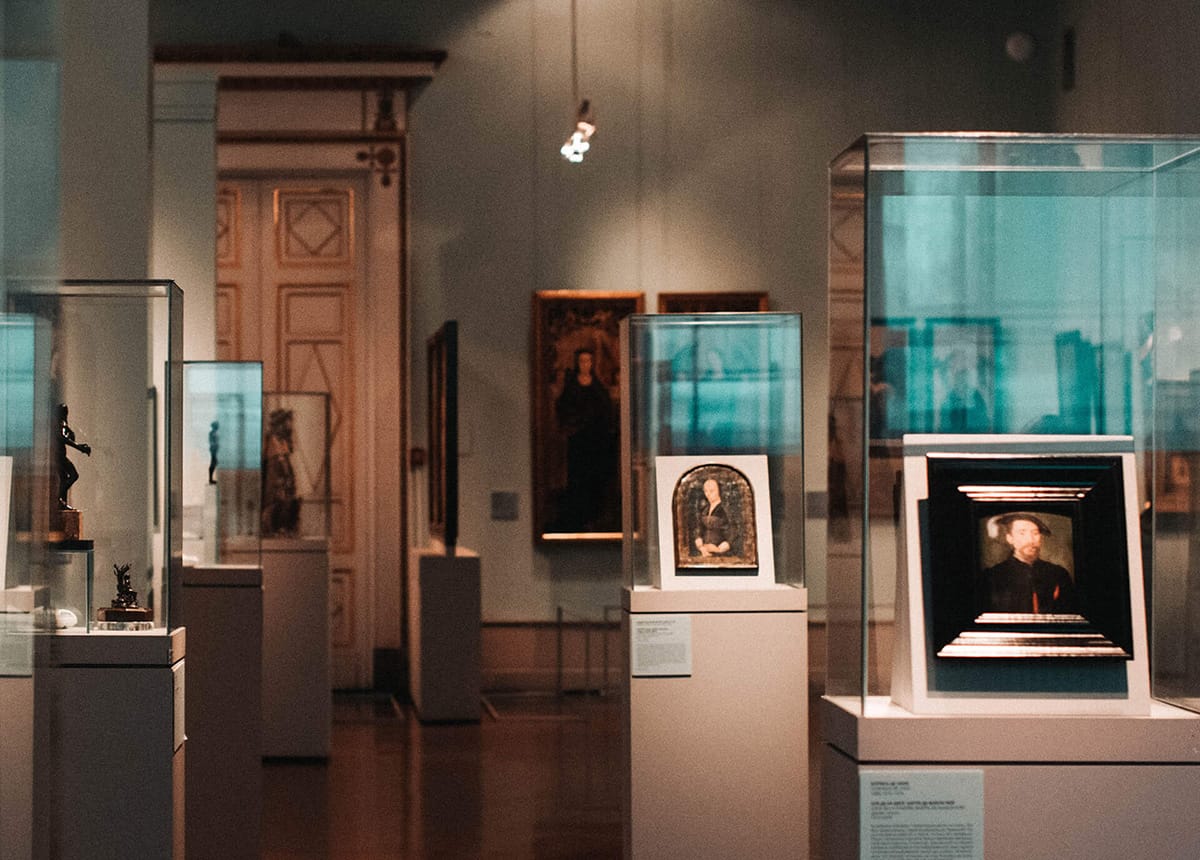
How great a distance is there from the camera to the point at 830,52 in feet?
41.5

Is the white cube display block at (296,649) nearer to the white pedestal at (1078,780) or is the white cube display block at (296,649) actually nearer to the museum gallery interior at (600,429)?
the museum gallery interior at (600,429)

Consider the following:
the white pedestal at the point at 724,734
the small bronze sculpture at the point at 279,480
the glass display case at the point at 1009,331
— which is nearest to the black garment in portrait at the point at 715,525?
the white pedestal at the point at 724,734

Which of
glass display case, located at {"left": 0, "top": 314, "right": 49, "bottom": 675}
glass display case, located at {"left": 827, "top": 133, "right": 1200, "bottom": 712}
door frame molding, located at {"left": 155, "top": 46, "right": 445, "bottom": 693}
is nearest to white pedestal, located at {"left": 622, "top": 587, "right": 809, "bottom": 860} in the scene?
glass display case, located at {"left": 827, "top": 133, "right": 1200, "bottom": 712}

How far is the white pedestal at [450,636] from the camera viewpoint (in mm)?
10828

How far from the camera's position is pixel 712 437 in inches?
247

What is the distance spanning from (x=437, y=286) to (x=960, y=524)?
9.45 metres

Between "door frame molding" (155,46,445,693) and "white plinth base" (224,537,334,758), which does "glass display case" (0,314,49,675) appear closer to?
"white plinth base" (224,537,334,758)

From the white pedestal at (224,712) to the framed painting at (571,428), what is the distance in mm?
4839

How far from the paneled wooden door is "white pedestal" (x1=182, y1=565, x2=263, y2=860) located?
476cm

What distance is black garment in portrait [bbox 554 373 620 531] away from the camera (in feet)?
40.5

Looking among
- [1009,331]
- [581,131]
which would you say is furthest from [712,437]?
[581,131]

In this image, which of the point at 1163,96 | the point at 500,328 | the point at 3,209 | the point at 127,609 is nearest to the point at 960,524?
the point at 3,209

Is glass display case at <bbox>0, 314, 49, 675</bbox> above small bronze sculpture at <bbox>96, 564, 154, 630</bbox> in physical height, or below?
above

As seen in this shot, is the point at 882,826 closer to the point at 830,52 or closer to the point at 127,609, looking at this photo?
the point at 127,609
